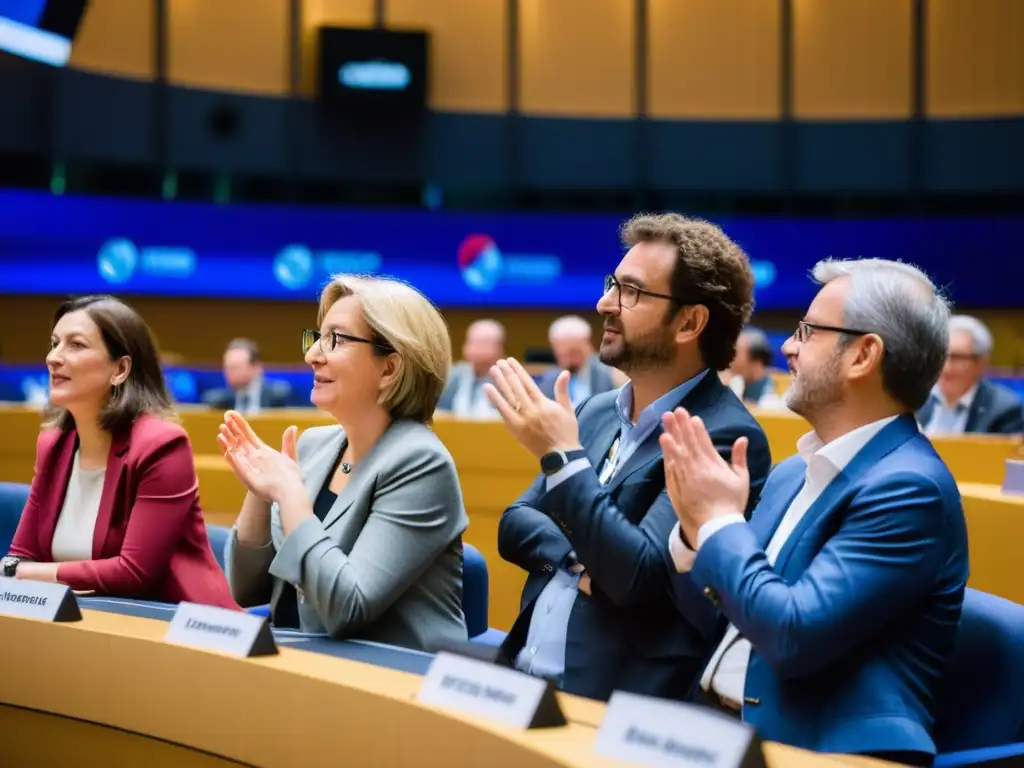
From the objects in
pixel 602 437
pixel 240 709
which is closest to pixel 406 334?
pixel 602 437

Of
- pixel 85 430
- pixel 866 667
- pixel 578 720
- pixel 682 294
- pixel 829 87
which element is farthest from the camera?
pixel 829 87

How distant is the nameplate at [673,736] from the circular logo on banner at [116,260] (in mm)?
10489

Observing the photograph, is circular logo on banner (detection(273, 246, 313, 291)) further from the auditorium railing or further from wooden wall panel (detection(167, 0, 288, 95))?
the auditorium railing

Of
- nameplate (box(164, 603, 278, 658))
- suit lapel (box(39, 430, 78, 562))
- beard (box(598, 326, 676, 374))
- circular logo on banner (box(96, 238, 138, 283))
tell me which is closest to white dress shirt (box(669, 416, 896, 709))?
beard (box(598, 326, 676, 374))

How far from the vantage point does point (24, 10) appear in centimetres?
780

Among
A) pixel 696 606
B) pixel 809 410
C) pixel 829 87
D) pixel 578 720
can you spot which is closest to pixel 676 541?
pixel 696 606

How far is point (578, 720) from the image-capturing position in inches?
52.3

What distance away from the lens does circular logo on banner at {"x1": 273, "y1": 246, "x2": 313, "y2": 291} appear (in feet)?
37.4

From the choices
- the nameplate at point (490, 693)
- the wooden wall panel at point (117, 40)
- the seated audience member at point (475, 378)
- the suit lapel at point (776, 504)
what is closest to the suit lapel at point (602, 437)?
the suit lapel at point (776, 504)

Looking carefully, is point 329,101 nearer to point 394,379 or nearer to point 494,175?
point 494,175

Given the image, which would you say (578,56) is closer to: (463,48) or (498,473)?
(463,48)

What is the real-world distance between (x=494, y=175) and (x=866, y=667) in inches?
396

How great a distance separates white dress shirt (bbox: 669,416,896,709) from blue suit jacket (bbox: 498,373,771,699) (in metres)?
0.07

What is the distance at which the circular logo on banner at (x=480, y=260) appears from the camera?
1160cm
